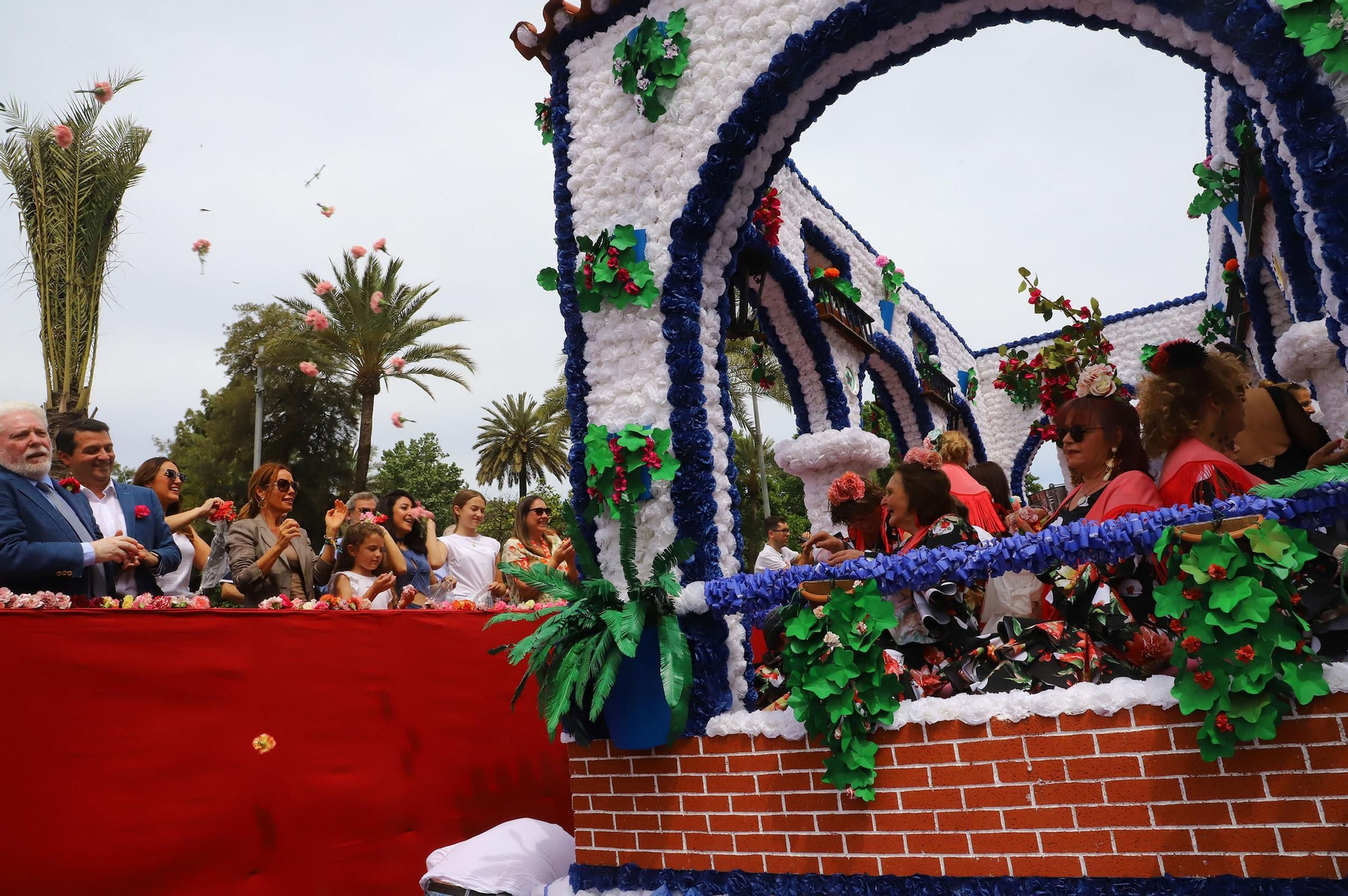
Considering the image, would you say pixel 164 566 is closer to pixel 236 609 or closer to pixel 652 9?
pixel 236 609

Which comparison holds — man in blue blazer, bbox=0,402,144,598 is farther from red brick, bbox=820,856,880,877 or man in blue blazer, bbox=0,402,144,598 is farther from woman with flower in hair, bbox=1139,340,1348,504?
woman with flower in hair, bbox=1139,340,1348,504

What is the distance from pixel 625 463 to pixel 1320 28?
3.07m

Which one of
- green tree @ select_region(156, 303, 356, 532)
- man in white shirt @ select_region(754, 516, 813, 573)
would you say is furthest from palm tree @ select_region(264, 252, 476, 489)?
man in white shirt @ select_region(754, 516, 813, 573)

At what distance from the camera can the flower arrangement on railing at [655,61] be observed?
4504 millimetres

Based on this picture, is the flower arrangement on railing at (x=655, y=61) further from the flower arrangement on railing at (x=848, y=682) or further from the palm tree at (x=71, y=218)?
the palm tree at (x=71, y=218)

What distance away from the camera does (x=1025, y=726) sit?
3.15m

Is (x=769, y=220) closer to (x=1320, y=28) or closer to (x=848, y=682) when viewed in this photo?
(x=1320, y=28)

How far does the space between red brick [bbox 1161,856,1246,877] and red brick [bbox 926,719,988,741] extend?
64cm

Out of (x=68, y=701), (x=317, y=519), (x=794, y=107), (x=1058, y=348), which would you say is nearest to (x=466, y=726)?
(x=68, y=701)

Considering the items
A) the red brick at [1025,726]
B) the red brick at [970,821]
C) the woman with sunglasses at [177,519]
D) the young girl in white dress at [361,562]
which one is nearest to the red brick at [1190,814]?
the red brick at [1025,726]

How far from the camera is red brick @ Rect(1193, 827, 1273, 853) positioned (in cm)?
273

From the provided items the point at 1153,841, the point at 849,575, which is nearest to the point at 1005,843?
the point at 1153,841

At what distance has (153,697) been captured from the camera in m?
3.57

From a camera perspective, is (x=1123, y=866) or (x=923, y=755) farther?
(x=923, y=755)
